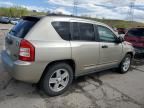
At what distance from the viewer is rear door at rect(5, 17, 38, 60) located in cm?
423

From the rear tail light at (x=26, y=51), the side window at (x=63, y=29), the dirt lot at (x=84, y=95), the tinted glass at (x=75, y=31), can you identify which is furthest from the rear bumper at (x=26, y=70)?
the tinted glass at (x=75, y=31)

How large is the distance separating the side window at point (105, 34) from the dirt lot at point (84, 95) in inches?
49.3

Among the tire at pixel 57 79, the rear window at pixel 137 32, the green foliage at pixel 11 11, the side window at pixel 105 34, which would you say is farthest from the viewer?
the green foliage at pixel 11 11

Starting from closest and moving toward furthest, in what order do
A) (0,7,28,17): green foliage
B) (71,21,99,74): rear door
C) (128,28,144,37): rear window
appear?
1. (71,21,99,74): rear door
2. (128,28,144,37): rear window
3. (0,7,28,17): green foliage

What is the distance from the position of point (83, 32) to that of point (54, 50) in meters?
1.14

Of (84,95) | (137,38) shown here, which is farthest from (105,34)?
(137,38)

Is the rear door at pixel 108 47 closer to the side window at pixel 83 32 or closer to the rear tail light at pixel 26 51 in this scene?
the side window at pixel 83 32

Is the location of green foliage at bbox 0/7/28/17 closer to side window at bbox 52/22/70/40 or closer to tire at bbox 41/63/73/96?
side window at bbox 52/22/70/40

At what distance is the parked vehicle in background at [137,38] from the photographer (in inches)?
372

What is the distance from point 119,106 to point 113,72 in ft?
9.01

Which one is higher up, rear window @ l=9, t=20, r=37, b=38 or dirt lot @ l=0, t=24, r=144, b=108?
rear window @ l=9, t=20, r=37, b=38

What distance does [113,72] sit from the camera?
7.00 metres

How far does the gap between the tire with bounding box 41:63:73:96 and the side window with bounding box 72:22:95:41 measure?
0.80m

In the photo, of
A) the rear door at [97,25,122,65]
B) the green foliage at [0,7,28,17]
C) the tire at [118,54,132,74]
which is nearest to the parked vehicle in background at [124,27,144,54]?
the tire at [118,54,132,74]
